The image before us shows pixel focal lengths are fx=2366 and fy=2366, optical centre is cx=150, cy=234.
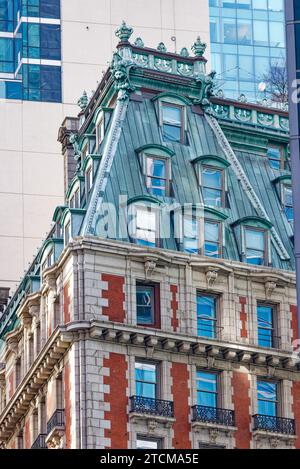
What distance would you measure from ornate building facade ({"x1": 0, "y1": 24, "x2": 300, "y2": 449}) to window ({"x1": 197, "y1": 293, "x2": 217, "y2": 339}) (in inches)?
3.0

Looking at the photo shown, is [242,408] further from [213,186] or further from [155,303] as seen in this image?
[213,186]

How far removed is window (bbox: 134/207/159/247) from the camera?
94.9 metres

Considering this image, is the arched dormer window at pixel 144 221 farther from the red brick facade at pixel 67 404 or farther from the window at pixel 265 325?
the red brick facade at pixel 67 404

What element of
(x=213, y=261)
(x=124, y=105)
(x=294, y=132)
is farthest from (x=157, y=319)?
(x=294, y=132)

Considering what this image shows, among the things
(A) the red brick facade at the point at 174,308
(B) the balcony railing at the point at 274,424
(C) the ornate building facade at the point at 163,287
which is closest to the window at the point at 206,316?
(C) the ornate building facade at the point at 163,287

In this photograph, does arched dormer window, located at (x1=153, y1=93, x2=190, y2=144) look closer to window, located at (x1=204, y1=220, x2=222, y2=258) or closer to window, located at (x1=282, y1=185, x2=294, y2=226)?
window, located at (x1=204, y1=220, x2=222, y2=258)

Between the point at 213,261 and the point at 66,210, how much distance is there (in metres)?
6.30

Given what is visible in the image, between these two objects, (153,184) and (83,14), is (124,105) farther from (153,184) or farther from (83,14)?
(83,14)

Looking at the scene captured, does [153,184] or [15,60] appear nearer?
[153,184]

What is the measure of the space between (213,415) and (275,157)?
15.1m

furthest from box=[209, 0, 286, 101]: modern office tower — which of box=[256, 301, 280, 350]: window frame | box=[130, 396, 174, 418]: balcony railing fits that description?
box=[130, 396, 174, 418]: balcony railing

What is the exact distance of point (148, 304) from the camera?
9412 centimetres

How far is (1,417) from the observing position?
10350 centimetres

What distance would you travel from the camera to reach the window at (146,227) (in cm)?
9494
